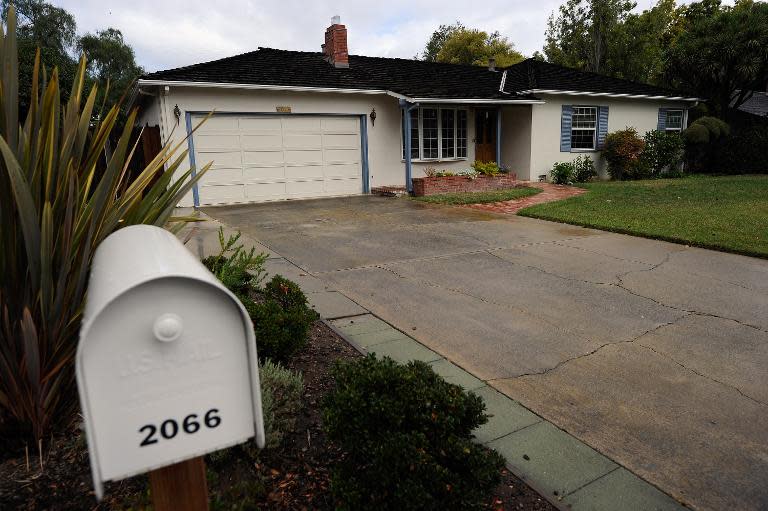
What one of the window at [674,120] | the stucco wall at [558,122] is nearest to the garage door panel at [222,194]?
the stucco wall at [558,122]

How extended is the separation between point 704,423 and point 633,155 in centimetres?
1718

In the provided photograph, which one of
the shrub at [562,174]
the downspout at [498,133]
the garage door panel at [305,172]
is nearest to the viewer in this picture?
the garage door panel at [305,172]

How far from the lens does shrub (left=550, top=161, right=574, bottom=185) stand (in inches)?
679

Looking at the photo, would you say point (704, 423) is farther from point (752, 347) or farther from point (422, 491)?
point (422, 491)

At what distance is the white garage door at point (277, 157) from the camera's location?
13352mm

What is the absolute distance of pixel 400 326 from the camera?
15.2 ft

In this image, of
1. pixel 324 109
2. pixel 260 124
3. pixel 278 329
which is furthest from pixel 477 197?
pixel 278 329

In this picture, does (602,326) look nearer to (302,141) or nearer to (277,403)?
(277,403)

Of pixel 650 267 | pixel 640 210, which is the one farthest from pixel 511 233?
pixel 640 210

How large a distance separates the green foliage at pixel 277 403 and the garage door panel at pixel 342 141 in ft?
41.2

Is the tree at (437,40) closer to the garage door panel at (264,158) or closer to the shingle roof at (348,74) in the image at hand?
the shingle roof at (348,74)

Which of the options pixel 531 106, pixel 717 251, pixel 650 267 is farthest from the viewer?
pixel 531 106

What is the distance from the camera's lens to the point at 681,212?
10.7 metres

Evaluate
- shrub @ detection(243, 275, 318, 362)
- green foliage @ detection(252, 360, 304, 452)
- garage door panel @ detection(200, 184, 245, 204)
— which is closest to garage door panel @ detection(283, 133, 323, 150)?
garage door panel @ detection(200, 184, 245, 204)
